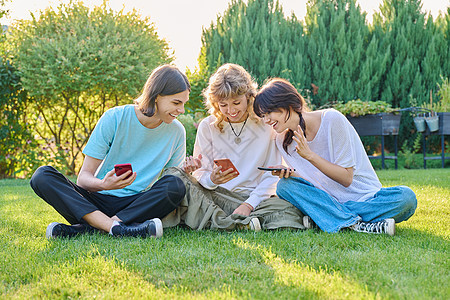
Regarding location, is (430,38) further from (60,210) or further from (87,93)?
(60,210)

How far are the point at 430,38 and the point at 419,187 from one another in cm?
629

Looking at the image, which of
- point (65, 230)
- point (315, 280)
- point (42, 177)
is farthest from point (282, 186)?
point (42, 177)

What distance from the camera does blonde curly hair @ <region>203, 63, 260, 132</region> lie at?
312cm

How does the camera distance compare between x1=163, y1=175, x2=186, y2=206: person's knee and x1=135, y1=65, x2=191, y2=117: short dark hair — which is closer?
x1=163, y1=175, x2=186, y2=206: person's knee

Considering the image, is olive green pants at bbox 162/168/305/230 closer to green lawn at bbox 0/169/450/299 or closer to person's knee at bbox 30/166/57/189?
green lawn at bbox 0/169/450/299

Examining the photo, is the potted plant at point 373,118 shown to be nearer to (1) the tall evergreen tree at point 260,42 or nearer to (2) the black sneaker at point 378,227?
(1) the tall evergreen tree at point 260,42

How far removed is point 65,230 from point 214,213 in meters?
1.01

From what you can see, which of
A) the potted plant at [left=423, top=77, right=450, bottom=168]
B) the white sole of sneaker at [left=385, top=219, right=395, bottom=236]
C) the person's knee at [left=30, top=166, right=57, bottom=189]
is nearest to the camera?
the white sole of sneaker at [left=385, top=219, right=395, bottom=236]

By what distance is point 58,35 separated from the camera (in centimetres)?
838

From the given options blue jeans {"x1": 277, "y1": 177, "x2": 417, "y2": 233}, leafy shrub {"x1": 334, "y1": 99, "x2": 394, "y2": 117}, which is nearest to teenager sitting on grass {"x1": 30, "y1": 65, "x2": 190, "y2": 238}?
blue jeans {"x1": 277, "y1": 177, "x2": 417, "y2": 233}

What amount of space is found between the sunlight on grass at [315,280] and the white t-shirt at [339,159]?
3.43 ft

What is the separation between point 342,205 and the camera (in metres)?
2.99

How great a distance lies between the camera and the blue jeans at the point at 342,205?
2.79 meters

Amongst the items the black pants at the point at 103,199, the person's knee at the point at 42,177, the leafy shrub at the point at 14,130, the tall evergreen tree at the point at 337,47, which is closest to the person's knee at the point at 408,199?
the black pants at the point at 103,199
